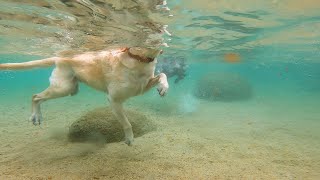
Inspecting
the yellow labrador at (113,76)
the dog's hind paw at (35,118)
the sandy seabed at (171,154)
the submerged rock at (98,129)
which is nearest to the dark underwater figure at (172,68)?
the sandy seabed at (171,154)

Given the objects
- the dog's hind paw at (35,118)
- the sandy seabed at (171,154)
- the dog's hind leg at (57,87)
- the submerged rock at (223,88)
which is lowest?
the submerged rock at (223,88)

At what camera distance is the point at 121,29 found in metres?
A: 9.14

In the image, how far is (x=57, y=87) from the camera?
23.9ft

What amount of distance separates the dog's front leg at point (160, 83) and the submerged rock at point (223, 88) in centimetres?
1623

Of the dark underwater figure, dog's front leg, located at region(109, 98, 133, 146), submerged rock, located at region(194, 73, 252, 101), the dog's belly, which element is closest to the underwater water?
dog's front leg, located at region(109, 98, 133, 146)

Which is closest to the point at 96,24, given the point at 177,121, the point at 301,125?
the point at 177,121

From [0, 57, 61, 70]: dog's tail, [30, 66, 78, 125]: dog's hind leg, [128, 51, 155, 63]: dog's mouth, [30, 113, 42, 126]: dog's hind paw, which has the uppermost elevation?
[128, 51, 155, 63]: dog's mouth

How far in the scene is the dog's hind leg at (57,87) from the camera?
7.30m

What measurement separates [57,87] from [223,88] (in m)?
18.3

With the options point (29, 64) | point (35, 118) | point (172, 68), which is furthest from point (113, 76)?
point (172, 68)

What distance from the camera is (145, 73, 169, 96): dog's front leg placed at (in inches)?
240

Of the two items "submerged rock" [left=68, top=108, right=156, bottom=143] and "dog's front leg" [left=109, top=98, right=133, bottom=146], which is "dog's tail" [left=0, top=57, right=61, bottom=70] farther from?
"dog's front leg" [left=109, top=98, right=133, bottom=146]

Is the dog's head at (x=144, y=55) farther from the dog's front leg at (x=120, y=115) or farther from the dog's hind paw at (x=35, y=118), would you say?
the dog's hind paw at (x=35, y=118)

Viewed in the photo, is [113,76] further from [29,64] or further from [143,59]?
[29,64]
